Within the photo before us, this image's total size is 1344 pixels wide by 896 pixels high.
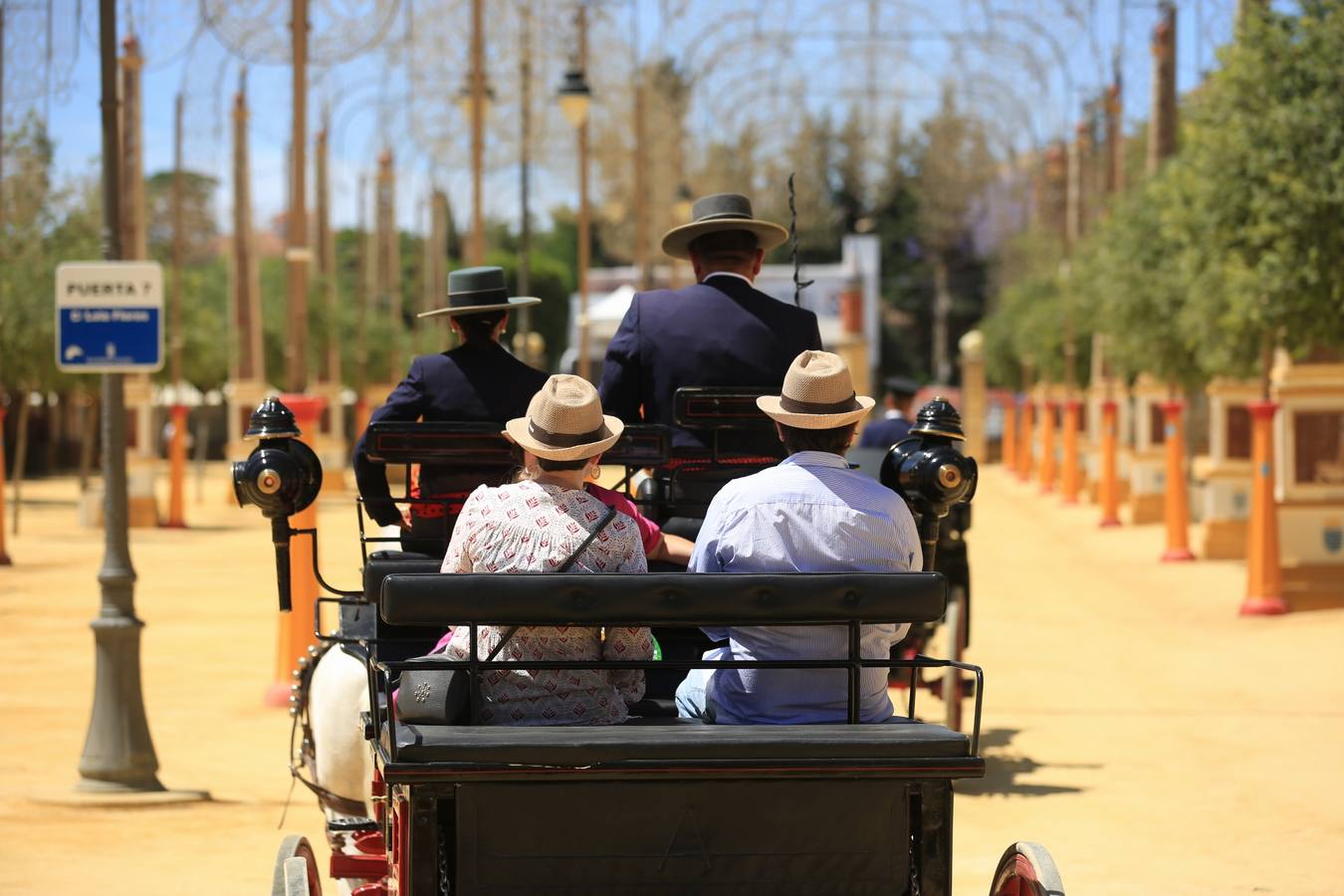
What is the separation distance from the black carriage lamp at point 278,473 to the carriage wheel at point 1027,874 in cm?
285

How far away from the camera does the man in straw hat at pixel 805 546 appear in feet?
17.5

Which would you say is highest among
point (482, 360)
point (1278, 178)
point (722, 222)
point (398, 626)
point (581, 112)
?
point (581, 112)

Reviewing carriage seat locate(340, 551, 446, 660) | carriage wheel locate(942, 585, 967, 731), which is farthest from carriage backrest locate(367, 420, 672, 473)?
carriage wheel locate(942, 585, 967, 731)

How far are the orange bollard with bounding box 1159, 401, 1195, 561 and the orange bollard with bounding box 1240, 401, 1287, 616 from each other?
5.28m

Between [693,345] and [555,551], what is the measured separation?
2.14 m

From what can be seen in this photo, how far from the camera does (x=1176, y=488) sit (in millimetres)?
24641

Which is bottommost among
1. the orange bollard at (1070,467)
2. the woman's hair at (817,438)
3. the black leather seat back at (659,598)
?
the orange bollard at (1070,467)

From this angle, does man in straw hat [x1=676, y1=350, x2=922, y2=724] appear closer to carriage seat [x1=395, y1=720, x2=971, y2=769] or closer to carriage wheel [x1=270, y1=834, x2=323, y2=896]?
carriage seat [x1=395, y1=720, x2=971, y2=769]

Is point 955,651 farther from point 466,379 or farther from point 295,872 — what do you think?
point 295,872

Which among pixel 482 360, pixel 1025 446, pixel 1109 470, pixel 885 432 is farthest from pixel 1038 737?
pixel 1025 446

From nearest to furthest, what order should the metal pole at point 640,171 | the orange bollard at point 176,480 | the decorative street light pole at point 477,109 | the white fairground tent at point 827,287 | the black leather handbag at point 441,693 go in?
the black leather handbag at point 441,693 → the decorative street light pole at point 477,109 → the metal pole at point 640,171 → the orange bollard at point 176,480 → the white fairground tent at point 827,287

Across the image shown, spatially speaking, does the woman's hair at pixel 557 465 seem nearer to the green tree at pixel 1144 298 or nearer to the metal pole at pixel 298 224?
the metal pole at pixel 298 224

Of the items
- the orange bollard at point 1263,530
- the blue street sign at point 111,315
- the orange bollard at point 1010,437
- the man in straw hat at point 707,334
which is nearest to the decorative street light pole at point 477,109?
the orange bollard at point 1263,530

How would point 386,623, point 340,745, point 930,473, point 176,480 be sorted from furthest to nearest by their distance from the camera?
point 176,480
point 340,745
point 930,473
point 386,623
